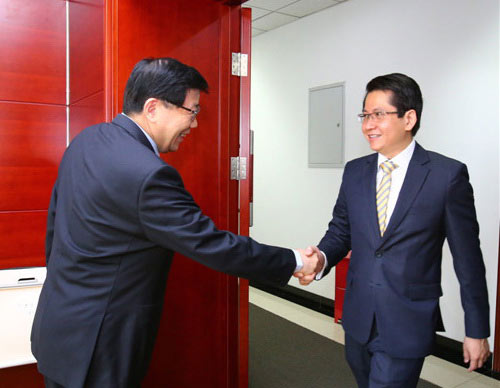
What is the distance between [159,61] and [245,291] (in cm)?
150

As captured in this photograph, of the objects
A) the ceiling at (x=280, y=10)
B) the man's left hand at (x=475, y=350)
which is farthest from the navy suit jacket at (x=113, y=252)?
the ceiling at (x=280, y=10)

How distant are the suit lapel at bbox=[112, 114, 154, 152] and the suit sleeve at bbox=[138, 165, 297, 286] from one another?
21 cm

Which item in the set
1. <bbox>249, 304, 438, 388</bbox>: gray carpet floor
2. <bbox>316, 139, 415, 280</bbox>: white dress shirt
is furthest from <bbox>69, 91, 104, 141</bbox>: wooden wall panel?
<bbox>249, 304, 438, 388</bbox>: gray carpet floor

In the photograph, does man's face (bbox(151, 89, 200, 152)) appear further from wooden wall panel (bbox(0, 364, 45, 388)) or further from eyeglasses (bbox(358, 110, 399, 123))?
wooden wall panel (bbox(0, 364, 45, 388))

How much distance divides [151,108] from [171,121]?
85mm

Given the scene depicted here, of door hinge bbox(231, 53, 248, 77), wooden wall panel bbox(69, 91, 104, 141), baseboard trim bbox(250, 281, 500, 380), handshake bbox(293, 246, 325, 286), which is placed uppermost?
door hinge bbox(231, 53, 248, 77)

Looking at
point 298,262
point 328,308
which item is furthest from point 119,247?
point 328,308

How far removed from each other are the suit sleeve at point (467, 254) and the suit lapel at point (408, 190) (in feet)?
0.37

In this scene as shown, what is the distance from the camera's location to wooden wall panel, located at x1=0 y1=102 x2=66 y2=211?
7.80 ft

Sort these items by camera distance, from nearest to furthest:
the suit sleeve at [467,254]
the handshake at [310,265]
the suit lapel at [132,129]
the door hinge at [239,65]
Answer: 1. the suit lapel at [132,129]
2. the suit sleeve at [467,254]
3. the handshake at [310,265]
4. the door hinge at [239,65]

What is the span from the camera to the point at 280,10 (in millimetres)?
4832

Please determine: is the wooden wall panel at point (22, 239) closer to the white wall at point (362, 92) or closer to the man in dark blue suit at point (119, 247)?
the man in dark blue suit at point (119, 247)

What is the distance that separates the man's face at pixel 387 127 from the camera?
1861 mm

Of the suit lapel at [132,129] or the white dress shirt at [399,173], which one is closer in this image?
the suit lapel at [132,129]
